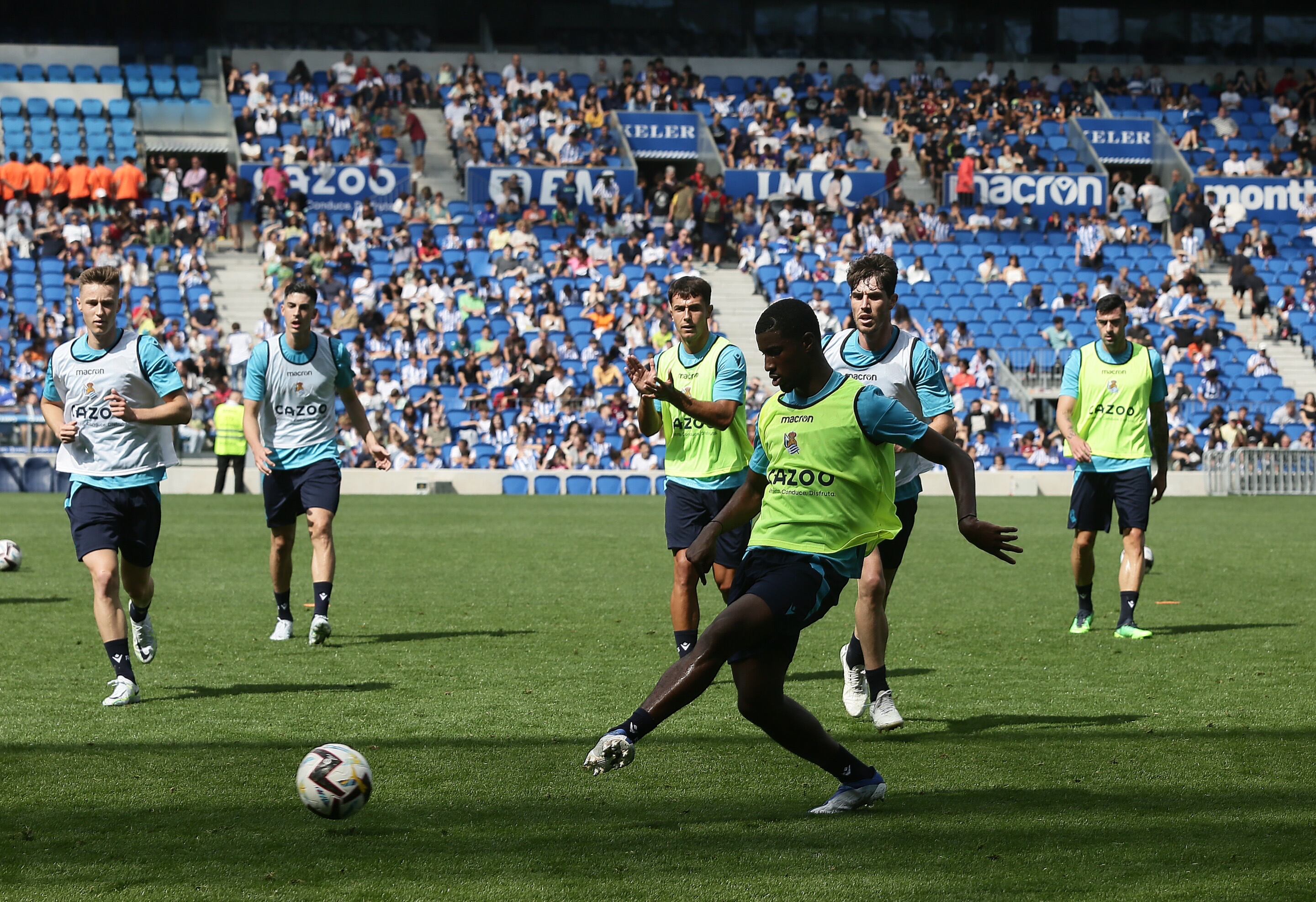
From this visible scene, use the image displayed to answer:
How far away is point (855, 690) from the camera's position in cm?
756

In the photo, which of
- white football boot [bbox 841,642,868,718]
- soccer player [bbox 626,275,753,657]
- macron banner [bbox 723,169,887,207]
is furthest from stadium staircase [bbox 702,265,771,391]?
white football boot [bbox 841,642,868,718]

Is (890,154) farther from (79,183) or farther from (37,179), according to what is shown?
(37,179)

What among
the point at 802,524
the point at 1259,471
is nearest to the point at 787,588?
the point at 802,524

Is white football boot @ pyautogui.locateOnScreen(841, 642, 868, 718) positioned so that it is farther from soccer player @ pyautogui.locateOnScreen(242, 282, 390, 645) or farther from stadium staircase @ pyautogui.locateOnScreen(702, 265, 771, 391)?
stadium staircase @ pyautogui.locateOnScreen(702, 265, 771, 391)

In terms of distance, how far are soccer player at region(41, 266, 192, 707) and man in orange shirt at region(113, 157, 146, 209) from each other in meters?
28.1

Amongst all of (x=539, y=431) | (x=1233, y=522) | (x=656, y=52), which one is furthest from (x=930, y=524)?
(x=656, y=52)

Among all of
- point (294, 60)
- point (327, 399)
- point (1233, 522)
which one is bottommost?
point (1233, 522)

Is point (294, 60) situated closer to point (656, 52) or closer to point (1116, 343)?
point (656, 52)

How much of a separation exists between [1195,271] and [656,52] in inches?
667

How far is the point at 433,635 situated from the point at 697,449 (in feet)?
9.22

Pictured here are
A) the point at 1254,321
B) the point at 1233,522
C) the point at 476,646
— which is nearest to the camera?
the point at 476,646

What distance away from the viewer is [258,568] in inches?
588

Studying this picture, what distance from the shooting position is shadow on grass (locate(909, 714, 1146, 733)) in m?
7.30

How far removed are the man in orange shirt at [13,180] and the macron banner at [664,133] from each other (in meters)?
14.7
